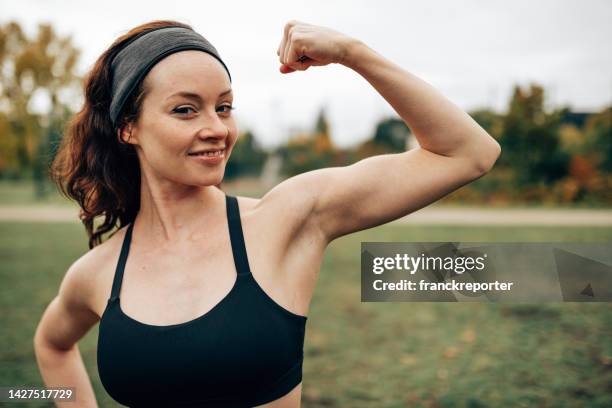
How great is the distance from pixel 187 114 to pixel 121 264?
620mm

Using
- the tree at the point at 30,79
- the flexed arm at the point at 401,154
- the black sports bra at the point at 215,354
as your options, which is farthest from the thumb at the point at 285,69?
the tree at the point at 30,79

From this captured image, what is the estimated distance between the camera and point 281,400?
1.68 m

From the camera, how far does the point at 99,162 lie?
6.81ft

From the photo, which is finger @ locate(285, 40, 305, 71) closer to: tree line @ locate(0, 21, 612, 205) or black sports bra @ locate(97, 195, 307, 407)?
black sports bra @ locate(97, 195, 307, 407)

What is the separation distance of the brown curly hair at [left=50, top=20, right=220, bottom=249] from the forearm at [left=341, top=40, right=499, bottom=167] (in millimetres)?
913

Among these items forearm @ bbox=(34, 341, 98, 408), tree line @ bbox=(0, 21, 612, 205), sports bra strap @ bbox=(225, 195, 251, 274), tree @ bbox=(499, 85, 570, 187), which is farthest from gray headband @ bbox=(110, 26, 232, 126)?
tree @ bbox=(499, 85, 570, 187)

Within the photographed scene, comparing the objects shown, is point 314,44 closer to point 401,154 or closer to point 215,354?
point 401,154

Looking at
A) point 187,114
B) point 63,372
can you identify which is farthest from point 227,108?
point 63,372

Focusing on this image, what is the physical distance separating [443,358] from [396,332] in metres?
0.93

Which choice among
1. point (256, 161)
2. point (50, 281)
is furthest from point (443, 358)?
point (256, 161)

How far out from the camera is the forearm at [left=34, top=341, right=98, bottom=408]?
2307 millimetres

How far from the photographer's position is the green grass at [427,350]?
4.56m

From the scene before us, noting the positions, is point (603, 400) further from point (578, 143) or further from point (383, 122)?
point (383, 122)

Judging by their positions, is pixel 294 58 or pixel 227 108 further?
pixel 227 108
